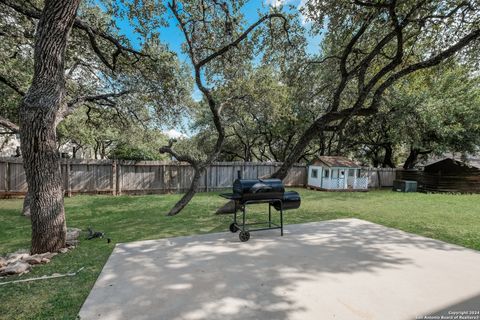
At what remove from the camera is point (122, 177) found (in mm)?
9820

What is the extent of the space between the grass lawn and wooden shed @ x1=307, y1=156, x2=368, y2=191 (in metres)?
4.72

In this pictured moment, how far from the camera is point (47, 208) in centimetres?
337

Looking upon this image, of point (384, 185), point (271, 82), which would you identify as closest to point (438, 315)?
point (271, 82)

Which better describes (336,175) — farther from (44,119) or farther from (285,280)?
(44,119)

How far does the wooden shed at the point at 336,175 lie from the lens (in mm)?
12258

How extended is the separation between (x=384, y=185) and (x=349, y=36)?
10.7 metres

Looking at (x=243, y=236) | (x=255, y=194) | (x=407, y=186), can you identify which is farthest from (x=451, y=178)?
(x=243, y=236)

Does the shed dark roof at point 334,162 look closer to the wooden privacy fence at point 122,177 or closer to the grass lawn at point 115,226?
the wooden privacy fence at point 122,177

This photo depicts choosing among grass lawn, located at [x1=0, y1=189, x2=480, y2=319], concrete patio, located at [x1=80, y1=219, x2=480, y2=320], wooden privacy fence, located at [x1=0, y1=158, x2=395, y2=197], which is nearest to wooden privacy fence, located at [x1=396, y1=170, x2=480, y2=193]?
→ grass lawn, located at [x1=0, y1=189, x2=480, y2=319]

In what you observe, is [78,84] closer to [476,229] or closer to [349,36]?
[349,36]

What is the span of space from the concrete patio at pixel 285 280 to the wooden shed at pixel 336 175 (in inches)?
330

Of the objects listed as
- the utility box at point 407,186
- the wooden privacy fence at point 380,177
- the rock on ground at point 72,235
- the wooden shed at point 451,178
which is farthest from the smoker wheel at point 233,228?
the wooden shed at point 451,178

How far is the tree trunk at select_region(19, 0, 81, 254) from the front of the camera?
10.8 feet

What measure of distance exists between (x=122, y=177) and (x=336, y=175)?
32.0ft
